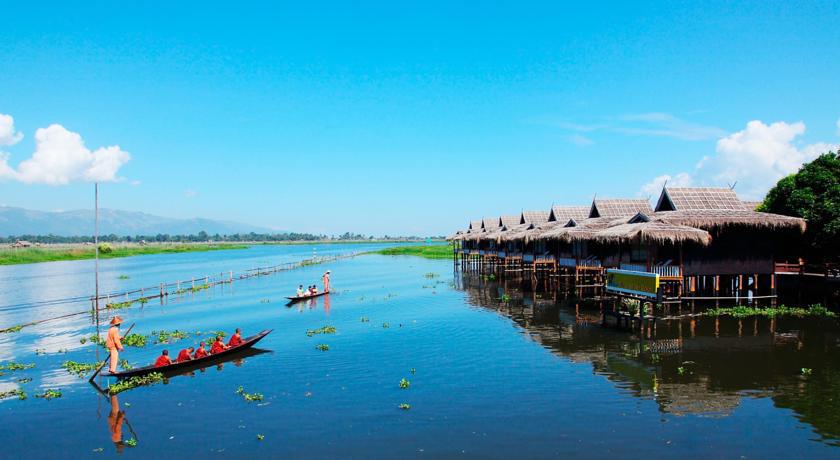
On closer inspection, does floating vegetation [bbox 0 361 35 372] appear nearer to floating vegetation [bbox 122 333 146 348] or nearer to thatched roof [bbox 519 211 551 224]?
floating vegetation [bbox 122 333 146 348]

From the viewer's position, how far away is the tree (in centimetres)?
2256

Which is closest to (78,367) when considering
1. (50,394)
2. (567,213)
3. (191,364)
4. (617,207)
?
(50,394)

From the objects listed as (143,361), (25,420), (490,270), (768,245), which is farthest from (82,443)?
(490,270)

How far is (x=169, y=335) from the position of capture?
21.6 metres

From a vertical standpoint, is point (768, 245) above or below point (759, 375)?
above

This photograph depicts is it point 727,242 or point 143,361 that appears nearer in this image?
point 143,361

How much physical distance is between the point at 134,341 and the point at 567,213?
2951 centimetres

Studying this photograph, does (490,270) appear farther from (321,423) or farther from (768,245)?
(321,423)

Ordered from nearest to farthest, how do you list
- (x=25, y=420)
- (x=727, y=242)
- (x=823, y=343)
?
(x=25, y=420) → (x=823, y=343) → (x=727, y=242)

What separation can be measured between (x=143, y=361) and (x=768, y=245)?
25.8m

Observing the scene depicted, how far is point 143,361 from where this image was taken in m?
17.4

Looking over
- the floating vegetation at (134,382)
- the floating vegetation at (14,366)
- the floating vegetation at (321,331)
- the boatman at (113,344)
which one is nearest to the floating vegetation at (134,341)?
the floating vegetation at (14,366)

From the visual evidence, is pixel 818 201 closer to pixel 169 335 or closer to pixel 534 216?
pixel 534 216

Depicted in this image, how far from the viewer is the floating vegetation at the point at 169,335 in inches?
819
